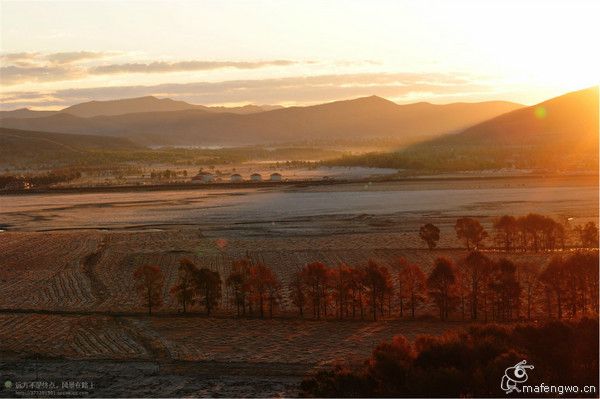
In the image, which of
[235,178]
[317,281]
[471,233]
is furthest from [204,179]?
[317,281]

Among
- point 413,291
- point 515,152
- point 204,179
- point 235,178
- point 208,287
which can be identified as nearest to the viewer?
point 413,291

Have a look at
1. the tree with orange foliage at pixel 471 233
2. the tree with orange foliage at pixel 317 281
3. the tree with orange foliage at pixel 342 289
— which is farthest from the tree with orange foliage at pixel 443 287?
the tree with orange foliage at pixel 471 233

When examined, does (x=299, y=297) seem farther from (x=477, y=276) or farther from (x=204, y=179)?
(x=204, y=179)

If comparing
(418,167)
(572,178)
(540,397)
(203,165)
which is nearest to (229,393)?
(540,397)

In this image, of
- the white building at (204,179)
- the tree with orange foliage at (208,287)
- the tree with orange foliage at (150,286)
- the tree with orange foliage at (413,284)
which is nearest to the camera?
the tree with orange foliage at (413,284)

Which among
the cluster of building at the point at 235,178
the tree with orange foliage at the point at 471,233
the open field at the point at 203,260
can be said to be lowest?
the open field at the point at 203,260

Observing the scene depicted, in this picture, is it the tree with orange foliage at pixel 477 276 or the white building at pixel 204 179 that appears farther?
the white building at pixel 204 179

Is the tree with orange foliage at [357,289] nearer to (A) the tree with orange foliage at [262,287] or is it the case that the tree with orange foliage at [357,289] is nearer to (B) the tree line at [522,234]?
(A) the tree with orange foliage at [262,287]
